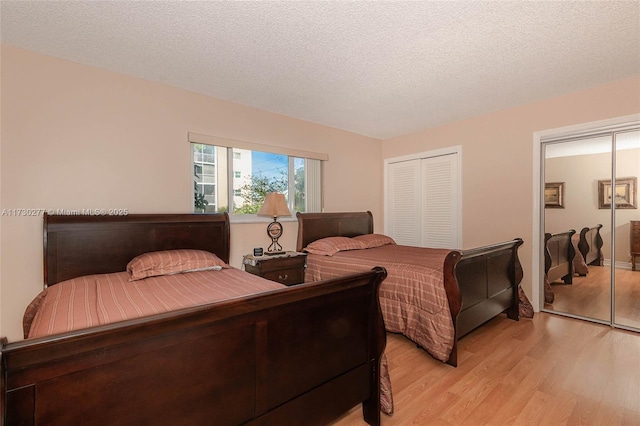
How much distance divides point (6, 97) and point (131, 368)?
2510mm

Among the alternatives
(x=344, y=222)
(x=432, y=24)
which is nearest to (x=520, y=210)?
(x=344, y=222)

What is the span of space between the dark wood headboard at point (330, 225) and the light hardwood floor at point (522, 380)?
1.56m

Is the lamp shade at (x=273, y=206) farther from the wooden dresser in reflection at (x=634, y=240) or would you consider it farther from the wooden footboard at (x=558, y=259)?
the wooden dresser in reflection at (x=634, y=240)

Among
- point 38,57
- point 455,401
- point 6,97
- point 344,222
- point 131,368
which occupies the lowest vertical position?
point 455,401

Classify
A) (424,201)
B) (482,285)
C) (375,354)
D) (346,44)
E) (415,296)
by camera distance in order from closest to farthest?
(375,354) → (346,44) → (415,296) → (482,285) → (424,201)

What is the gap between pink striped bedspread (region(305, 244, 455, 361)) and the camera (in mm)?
2260

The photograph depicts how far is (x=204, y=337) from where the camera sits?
1.10 metres

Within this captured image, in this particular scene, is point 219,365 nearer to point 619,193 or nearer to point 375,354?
point 375,354

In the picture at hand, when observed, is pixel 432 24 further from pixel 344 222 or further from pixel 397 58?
pixel 344 222

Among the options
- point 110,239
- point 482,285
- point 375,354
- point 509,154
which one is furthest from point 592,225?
point 110,239

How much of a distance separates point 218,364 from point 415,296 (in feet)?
5.91

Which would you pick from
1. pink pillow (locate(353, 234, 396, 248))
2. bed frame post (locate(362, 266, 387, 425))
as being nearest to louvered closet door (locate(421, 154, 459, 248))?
pink pillow (locate(353, 234, 396, 248))

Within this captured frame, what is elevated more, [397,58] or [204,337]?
[397,58]

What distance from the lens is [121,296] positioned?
1784mm
